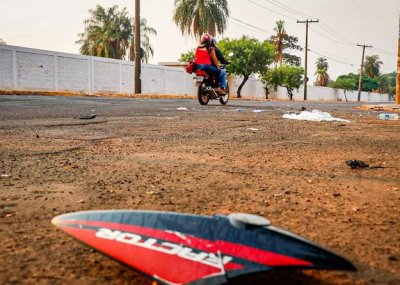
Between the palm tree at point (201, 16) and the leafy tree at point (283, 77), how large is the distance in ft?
27.8

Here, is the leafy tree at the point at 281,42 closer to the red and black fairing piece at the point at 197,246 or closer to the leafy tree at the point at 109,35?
the leafy tree at the point at 109,35

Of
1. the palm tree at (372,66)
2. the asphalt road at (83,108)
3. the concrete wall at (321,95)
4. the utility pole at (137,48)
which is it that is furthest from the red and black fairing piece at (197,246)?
the palm tree at (372,66)

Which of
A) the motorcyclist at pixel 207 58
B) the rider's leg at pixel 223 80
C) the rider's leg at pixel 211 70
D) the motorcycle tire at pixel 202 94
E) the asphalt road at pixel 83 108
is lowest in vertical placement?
the asphalt road at pixel 83 108

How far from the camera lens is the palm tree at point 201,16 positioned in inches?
1435

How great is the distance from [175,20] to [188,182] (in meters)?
38.0

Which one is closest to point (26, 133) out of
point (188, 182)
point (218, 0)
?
point (188, 182)

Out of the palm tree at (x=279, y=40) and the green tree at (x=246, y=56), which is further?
the palm tree at (x=279, y=40)

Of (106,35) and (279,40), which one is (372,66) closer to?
(279,40)

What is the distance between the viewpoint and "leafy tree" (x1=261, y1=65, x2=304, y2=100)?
4356 cm

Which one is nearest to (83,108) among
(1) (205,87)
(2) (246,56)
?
(1) (205,87)

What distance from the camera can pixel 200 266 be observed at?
69 centimetres

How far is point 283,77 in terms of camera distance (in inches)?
1742

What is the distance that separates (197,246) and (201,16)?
122ft

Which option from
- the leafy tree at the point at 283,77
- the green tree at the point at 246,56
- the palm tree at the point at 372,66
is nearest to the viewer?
the green tree at the point at 246,56
